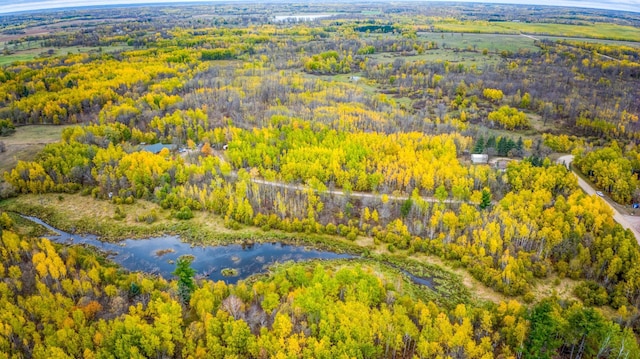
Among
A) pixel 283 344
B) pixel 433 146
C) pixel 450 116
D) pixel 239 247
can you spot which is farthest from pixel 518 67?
pixel 283 344

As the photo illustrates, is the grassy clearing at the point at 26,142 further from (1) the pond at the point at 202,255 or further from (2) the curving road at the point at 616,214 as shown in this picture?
(2) the curving road at the point at 616,214

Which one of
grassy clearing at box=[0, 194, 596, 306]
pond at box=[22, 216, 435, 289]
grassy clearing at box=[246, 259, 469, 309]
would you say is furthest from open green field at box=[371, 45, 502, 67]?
pond at box=[22, 216, 435, 289]

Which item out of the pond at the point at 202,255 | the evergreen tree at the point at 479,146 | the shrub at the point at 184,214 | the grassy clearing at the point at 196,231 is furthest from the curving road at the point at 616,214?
the shrub at the point at 184,214

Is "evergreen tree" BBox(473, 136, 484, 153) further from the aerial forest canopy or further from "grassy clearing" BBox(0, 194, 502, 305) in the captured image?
"grassy clearing" BBox(0, 194, 502, 305)

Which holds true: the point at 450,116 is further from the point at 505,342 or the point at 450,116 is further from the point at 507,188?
the point at 505,342

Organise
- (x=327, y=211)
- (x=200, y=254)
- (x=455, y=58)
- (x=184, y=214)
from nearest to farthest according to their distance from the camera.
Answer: (x=200, y=254) < (x=184, y=214) < (x=327, y=211) < (x=455, y=58)

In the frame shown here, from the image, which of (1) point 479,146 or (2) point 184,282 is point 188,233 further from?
(1) point 479,146

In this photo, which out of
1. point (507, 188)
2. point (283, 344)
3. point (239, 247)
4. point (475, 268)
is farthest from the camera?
point (507, 188)

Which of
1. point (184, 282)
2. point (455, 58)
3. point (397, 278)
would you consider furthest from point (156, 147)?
point (455, 58)
